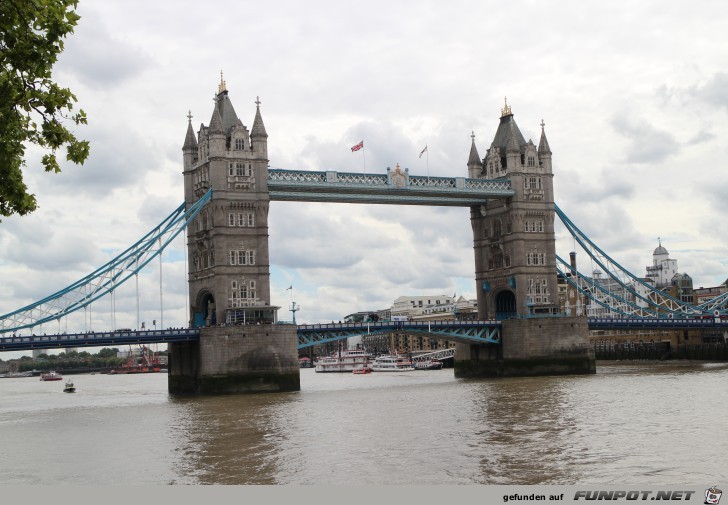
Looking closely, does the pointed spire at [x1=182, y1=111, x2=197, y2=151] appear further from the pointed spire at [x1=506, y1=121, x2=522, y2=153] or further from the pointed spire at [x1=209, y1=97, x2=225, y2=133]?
the pointed spire at [x1=506, y1=121, x2=522, y2=153]

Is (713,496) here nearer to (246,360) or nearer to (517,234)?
(246,360)

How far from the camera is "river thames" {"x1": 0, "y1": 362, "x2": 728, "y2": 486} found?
84.9 feet

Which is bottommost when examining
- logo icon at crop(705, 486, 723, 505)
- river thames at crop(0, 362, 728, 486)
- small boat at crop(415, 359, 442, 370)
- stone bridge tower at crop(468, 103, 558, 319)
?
logo icon at crop(705, 486, 723, 505)

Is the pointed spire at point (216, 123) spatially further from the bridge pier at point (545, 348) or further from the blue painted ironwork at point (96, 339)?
the bridge pier at point (545, 348)

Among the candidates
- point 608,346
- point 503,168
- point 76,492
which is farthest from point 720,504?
point 608,346

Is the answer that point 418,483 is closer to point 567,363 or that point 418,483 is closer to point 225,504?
point 225,504

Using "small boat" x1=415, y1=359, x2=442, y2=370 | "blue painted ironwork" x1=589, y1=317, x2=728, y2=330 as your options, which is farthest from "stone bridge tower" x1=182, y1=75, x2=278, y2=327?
"small boat" x1=415, y1=359, x2=442, y2=370

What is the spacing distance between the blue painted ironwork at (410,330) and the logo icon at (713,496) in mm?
52200

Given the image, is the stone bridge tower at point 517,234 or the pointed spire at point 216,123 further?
the stone bridge tower at point 517,234

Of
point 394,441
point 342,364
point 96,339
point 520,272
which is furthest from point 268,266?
point 342,364

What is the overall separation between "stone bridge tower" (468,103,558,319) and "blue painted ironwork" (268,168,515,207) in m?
2.24

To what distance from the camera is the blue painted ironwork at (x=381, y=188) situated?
72.1m

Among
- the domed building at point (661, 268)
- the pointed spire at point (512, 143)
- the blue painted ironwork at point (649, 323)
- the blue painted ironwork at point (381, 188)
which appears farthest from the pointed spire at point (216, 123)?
the domed building at point (661, 268)

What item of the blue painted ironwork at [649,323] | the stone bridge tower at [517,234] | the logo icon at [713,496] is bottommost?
the logo icon at [713,496]
